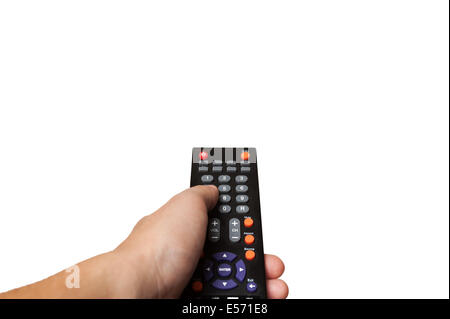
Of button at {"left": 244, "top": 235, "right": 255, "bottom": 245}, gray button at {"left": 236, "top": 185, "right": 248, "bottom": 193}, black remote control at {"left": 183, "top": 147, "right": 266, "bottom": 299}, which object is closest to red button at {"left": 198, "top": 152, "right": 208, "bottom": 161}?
black remote control at {"left": 183, "top": 147, "right": 266, "bottom": 299}

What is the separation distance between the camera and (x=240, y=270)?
60cm

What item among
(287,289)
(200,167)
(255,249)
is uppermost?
(200,167)

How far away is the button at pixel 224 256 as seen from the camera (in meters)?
0.62

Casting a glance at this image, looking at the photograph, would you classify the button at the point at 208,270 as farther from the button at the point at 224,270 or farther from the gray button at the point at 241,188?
the gray button at the point at 241,188

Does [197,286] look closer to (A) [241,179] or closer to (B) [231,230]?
(B) [231,230]

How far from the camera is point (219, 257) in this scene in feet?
2.03

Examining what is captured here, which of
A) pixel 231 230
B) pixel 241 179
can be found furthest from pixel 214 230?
pixel 241 179

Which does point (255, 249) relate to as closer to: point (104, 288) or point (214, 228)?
point (214, 228)

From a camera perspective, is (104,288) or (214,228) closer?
(104,288)

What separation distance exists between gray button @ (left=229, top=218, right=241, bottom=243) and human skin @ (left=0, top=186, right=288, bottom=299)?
0.06m

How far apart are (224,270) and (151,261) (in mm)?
148
